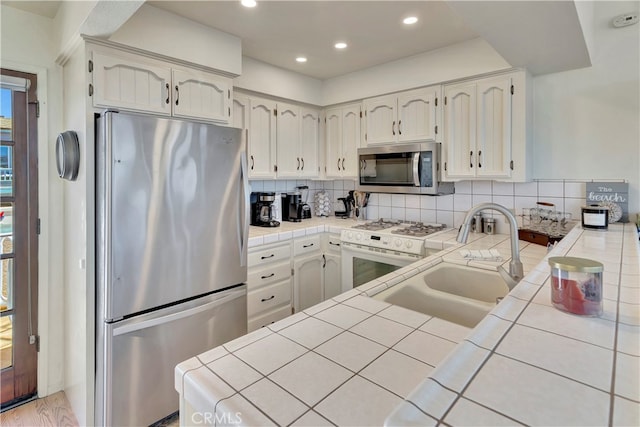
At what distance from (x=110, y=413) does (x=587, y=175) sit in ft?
10.7

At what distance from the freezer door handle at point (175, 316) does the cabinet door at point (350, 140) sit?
65.1 inches

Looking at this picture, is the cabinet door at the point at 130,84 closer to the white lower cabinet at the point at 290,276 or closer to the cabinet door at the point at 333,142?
the white lower cabinet at the point at 290,276

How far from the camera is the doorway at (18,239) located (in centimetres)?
205

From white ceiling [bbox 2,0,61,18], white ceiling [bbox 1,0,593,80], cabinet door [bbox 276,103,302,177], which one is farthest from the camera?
cabinet door [bbox 276,103,302,177]

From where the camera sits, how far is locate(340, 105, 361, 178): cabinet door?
323 cm

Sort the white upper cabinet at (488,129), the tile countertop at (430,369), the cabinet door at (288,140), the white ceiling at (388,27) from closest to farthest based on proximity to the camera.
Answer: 1. the tile countertop at (430,369)
2. the white ceiling at (388,27)
3. the white upper cabinet at (488,129)
4. the cabinet door at (288,140)

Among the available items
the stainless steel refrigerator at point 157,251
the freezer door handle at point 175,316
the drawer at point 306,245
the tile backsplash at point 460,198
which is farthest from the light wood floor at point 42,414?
the tile backsplash at point 460,198

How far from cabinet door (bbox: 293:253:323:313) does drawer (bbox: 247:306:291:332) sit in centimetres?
13

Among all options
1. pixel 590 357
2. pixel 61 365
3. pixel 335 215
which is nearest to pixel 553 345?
pixel 590 357

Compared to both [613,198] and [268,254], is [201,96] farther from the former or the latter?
[613,198]

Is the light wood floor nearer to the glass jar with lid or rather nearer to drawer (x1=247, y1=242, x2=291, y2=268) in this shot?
drawer (x1=247, y1=242, x2=291, y2=268)

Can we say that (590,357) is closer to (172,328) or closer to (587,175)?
(172,328)

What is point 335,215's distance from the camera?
3.70m

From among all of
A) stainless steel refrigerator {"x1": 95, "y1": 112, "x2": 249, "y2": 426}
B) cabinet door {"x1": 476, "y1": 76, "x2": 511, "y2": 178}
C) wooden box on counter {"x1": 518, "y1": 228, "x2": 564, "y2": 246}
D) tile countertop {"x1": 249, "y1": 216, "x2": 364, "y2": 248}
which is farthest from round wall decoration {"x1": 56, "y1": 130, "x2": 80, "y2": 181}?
wooden box on counter {"x1": 518, "y1": 228, "x2": 564, "y2": 246}
